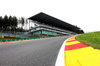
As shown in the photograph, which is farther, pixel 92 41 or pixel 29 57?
pixel 92 41

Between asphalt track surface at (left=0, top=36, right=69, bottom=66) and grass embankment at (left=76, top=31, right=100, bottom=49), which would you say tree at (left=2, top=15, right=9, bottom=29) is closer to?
grass embankment at (left=76, top=31, right=100, bottom=49)

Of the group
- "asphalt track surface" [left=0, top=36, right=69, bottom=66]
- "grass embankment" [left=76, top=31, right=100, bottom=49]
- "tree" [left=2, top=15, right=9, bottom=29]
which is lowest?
"asphalt track surface" [left=0, top=36, right=69, bottom=66]

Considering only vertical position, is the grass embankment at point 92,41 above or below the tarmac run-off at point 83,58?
above

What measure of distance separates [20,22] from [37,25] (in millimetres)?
17727

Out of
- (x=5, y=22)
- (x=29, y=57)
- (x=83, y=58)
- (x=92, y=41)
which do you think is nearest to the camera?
(x=83, y=58)

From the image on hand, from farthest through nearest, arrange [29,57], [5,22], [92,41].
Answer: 1. [5,22]
2. [92,41]
3. [29,57]

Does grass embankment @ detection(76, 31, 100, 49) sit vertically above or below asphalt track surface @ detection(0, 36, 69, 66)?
above

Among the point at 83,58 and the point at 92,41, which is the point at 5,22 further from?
the point at 83,58

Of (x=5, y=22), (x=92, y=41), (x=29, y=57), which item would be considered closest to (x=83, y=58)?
(x=29, y=57)

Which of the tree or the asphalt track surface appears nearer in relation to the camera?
the asphalt track surface

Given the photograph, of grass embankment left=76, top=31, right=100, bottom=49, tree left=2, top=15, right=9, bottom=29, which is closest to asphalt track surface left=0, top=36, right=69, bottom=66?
grass embankment left=76, top=31, right=100, bottom=49

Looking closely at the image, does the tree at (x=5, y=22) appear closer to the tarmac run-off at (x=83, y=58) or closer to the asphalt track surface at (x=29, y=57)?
the asphalt track surface at (x=29, y=57)

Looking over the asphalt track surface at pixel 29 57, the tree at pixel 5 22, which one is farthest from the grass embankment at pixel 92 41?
the tree at pixel 5 22

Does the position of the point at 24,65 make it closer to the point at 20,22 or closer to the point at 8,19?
the point at 8,19
